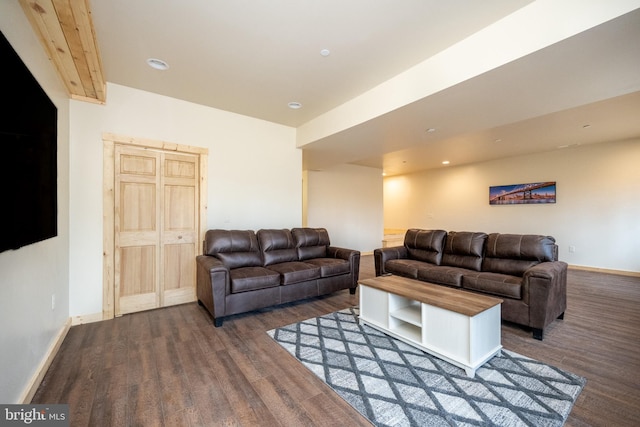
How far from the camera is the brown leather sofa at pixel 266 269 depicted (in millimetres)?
2932

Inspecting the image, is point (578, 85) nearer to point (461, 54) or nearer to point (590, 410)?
point (461, 54)

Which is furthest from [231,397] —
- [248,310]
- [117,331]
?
[117,331]

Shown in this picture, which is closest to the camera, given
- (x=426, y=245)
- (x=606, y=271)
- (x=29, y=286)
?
(x=29, y=286)

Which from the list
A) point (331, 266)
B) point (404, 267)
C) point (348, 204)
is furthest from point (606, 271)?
point (331, 266)

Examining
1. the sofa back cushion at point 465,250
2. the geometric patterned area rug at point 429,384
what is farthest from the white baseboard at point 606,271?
the geometric patterned area rug at point 429,384

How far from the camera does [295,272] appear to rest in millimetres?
3395

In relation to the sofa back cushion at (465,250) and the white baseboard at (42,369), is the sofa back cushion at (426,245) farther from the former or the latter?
the white baseboard at (42,369)

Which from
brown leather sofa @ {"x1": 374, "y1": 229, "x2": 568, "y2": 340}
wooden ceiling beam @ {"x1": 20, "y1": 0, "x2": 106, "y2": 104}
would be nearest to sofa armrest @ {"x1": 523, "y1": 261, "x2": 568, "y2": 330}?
brown leather sofa @ {"x1": 374, "y1": 229, "x2": 568, "y2": 340}

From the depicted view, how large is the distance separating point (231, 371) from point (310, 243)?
238cm

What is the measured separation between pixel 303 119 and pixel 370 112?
1.41 meters

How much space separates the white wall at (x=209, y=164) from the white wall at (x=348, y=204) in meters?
2.15

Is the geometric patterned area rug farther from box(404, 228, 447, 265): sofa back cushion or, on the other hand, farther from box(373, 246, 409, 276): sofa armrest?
box(404, 228, 447, 265): sofa back cushion

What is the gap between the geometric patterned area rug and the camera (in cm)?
157

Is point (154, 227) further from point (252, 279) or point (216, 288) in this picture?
point (252, 279)
